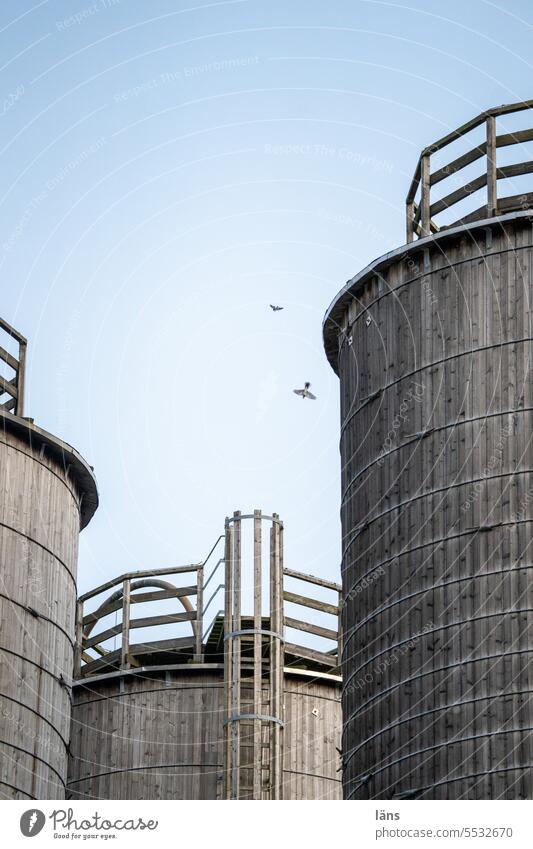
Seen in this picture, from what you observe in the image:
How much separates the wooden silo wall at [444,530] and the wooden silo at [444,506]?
0.03m

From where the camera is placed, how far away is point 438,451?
108ft

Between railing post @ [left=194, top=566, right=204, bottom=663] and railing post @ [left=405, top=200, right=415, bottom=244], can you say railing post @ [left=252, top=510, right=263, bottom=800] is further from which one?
railing post @ [left=405, top=200, right=415, bottom=244]

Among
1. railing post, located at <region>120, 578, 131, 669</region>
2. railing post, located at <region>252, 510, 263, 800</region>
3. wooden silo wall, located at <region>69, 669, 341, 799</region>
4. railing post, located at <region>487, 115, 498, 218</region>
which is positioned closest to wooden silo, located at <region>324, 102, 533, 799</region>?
railing post, located at <region>487, 115, 498, 218</region>

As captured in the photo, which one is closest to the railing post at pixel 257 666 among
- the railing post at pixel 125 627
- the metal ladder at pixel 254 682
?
the metal ladder at pixel 254 682

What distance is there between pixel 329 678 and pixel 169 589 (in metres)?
3.75

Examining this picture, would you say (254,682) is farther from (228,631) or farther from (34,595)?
(34,595)

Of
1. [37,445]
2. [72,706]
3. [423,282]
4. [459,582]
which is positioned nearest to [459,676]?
[459,582]

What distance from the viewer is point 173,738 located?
4156 centimetres

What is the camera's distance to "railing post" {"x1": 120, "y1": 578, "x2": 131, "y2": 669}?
139 feet

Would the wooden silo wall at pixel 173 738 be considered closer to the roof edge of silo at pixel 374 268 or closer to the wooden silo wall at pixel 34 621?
the wooden silo wall at pixel 34 621

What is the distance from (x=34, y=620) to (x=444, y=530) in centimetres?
857

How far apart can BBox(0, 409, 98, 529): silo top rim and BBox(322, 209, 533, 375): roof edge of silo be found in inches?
201
